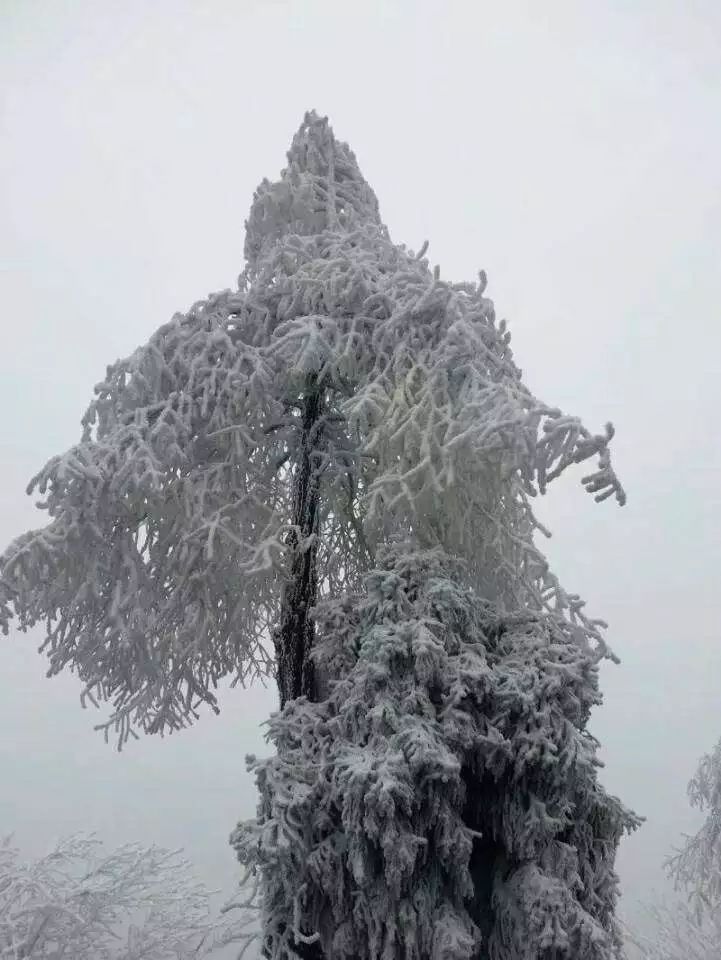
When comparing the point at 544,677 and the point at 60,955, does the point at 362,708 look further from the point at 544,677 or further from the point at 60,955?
the point at 60,955

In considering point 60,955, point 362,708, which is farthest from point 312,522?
point 60,955

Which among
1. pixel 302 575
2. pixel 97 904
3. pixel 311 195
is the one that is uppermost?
pixel 311 195

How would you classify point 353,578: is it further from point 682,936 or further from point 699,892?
point 682,936

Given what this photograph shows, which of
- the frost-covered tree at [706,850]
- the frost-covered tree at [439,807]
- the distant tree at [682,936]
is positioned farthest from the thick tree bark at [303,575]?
the distant tree at [682,936]

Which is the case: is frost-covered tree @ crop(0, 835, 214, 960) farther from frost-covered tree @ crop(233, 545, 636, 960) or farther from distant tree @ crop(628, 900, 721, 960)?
distant tree @ crop(628, 900, 721, 960)

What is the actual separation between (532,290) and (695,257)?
1178 inches

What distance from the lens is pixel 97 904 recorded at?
960 cm

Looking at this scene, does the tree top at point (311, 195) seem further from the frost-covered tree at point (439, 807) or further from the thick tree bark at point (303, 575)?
the frost-covered tree at point (439, 807)

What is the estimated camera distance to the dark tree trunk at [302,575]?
22.4 ft

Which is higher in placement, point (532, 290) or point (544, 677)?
point (532, 290)

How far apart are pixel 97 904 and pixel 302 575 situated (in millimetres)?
5571

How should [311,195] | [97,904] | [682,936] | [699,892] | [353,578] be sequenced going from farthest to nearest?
1. [682,936]
2. [699,892]
3. [97,904]
4. [311,195]
5. [353,578]

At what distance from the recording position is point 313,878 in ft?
17.1

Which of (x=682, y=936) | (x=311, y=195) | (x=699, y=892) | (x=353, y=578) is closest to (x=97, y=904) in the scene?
(x=353, y=578)
